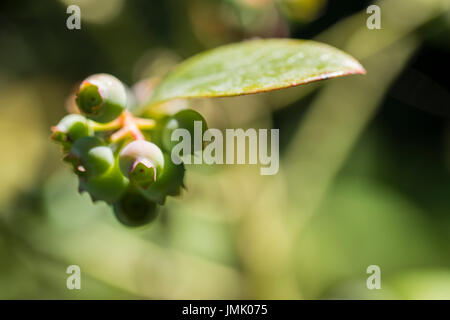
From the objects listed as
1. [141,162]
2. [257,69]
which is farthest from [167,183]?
[257,69]

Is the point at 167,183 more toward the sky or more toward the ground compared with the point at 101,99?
more toward the ground

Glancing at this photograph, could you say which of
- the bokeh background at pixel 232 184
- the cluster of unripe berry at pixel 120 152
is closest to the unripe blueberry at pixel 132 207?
the cluster of unripe berry at pixel 120 152

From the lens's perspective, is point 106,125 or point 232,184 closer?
point 106,125

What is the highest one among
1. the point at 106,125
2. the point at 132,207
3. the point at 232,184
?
the point at 232,184

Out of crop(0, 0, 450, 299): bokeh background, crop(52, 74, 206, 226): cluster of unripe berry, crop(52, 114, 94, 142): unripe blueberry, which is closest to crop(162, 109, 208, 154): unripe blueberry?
crop(52, 74, 206, 226): cluster of unripe berry

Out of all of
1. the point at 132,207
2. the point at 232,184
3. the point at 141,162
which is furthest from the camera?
the point at 232,184

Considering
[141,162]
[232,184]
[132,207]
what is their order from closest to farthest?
[141,162] → [132,207] → [232,184]

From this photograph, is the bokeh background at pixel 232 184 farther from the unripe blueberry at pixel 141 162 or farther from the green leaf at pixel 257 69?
the unripe blueberry at pixel 141 162

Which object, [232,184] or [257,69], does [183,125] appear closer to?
[257,69]
